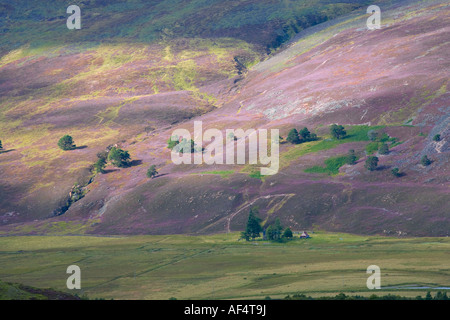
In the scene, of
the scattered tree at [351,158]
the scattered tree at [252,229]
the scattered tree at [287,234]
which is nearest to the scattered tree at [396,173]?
the scattered tree at [351,158]

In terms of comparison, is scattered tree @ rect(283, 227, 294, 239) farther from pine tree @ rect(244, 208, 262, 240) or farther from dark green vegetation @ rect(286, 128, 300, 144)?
dark green vegetation @ rect(286, 128, 300, 144)

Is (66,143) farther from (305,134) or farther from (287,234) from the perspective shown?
(287,234)

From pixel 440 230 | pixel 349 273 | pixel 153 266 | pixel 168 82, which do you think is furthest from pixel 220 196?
pixel 168 82

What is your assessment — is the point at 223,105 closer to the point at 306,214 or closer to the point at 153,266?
the point at 306,214

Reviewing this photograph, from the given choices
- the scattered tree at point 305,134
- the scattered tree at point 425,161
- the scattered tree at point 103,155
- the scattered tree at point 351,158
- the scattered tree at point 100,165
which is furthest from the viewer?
the scattered tree at point 103,155

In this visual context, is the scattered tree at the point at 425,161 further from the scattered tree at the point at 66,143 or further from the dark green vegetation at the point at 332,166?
the scattered tree at the point at 66,143

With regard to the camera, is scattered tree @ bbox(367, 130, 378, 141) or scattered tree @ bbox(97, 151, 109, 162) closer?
scattered tree @ bbox(367, 130, 378, 141)

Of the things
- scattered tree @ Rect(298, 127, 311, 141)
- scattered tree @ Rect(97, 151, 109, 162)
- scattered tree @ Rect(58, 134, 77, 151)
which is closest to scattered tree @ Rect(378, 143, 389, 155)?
scattered tree @ Rect(298, 127, 311, 141)
